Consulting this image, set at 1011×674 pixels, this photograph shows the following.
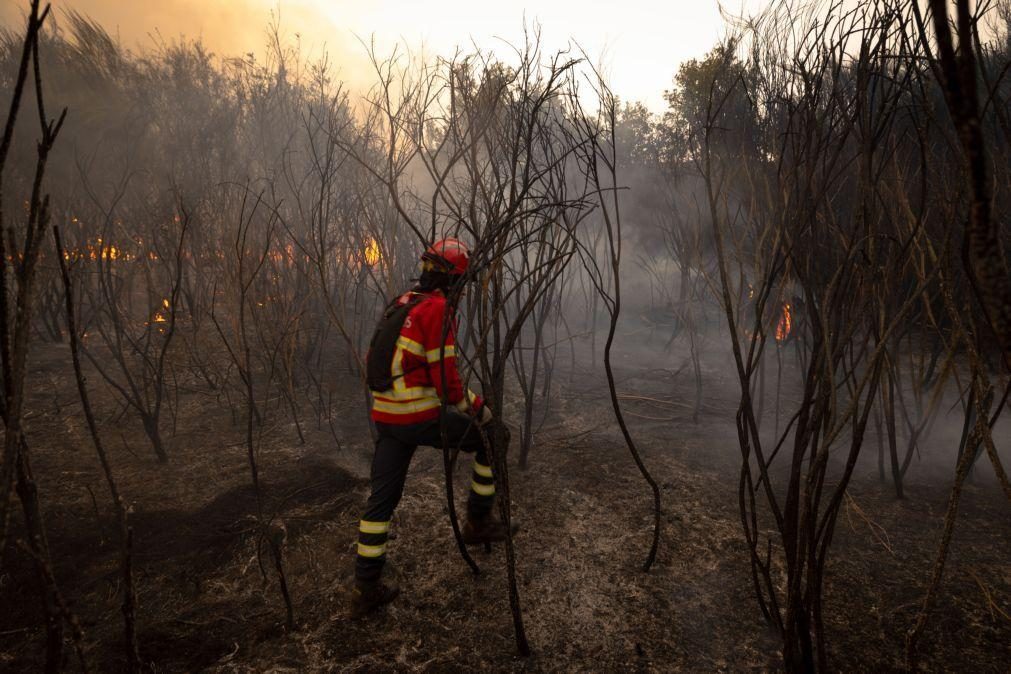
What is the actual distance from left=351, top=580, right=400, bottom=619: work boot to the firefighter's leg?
0.03 m

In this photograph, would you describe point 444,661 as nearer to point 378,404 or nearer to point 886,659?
point 378,404

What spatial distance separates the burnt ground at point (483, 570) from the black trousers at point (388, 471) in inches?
10.7

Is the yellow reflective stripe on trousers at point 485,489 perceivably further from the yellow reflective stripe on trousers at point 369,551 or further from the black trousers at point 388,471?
the yellow reflective stripe on trousers at point 369,551

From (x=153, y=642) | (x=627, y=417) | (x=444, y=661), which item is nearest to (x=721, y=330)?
(x=627, y=417)

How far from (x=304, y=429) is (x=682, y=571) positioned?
10.3 feet

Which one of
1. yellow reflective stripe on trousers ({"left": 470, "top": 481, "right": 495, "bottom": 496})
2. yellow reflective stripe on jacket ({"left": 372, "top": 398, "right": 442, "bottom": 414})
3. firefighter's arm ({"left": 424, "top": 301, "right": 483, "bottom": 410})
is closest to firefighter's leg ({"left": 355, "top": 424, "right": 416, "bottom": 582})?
yellow reflective stripe on jacket ({"left": 372, "top": 398, "right": 442, "bottom": 414})

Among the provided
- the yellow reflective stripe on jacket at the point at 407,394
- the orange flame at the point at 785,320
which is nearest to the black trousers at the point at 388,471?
the yellow reflective stripe on jacket at the point at 407,394

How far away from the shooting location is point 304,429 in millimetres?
4242

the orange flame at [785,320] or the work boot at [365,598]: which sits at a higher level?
the orange flame at [785,320]

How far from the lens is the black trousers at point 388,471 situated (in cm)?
229

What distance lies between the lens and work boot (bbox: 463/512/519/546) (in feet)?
8.87

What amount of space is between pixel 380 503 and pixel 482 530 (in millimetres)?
646

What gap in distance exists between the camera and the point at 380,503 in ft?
7.77

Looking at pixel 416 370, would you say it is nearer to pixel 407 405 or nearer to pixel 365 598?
pixel 407 405
